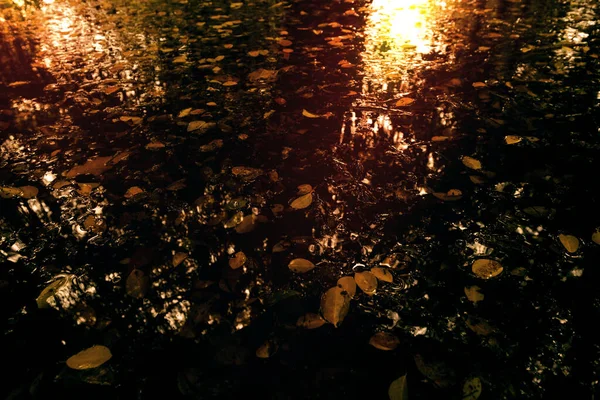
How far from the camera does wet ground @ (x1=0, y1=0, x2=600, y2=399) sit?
48.3 inches

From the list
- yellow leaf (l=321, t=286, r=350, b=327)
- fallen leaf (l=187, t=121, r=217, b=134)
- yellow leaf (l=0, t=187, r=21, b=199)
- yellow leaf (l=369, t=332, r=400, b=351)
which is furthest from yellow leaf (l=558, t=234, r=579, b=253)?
yellow leaf (l=0, t=187, r=21, b=199)

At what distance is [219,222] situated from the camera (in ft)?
6.18

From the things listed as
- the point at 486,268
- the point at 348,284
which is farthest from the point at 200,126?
the point at 486,268

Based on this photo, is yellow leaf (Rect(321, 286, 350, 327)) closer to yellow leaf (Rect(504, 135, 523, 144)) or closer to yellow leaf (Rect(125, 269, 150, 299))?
yellow leaf (Rect(125, 269, 150, 299))

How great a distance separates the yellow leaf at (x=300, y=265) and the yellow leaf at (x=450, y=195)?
97 cm

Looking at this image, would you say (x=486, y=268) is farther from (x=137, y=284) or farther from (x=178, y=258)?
(x=137, y=284)

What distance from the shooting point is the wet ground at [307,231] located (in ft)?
4.02

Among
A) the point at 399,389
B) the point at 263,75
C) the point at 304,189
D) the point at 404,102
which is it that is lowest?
the point at 399,389

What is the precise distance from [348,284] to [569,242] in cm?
117

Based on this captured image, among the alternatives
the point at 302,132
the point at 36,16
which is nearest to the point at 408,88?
the point at 302,132

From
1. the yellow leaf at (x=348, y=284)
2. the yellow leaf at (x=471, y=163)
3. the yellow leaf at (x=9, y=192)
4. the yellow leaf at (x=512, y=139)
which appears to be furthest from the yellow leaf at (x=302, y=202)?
the yellow leaf at (x=9, y=192)

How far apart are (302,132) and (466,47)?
126 inches

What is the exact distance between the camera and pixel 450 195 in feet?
6.40

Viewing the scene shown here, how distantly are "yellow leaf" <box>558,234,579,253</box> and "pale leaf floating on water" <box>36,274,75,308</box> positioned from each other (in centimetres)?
252
